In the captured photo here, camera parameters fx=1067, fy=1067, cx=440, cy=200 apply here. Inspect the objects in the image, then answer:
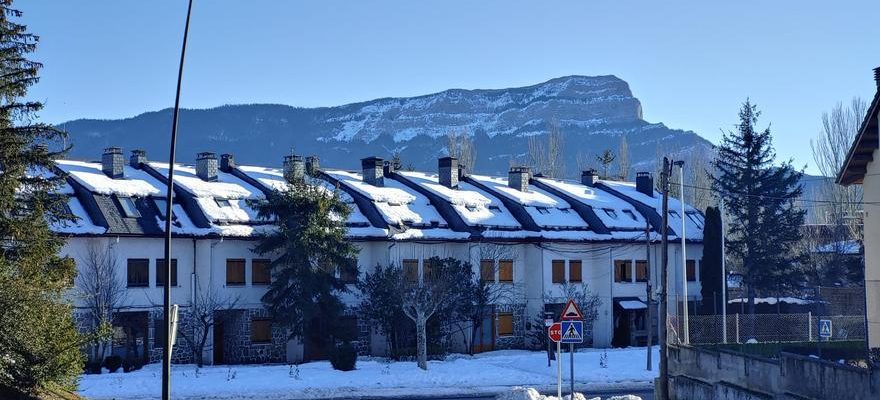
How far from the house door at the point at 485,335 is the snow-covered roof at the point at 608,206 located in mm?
9098

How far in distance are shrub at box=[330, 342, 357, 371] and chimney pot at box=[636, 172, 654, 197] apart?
2995 cm

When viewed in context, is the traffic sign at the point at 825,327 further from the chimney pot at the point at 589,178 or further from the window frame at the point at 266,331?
the chimney pot at the point at 589,178

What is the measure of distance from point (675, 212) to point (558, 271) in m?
12.4

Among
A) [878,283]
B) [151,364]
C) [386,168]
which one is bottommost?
[151,364]

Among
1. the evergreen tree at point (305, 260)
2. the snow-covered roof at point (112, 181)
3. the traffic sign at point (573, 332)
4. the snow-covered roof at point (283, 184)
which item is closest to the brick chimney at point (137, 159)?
the snow-covered roof at point (112, 181)

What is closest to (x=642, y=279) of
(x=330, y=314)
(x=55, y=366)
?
(x=330, y=314)

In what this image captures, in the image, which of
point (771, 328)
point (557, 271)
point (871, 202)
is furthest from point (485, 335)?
point (871, 202)

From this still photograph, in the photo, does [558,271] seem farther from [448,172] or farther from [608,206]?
[448,172]

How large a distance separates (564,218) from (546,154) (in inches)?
1802

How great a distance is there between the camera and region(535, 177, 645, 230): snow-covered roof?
2265 inches

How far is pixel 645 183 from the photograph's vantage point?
6694cm

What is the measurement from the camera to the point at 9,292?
842 inches

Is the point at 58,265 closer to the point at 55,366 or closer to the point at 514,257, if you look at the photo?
the point at 55,366

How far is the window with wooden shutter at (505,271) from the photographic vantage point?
5219cm
